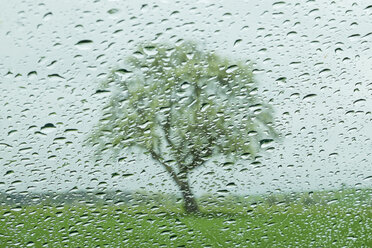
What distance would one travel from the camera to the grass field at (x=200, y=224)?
1544 millimetres

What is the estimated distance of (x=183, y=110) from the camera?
1.71 m

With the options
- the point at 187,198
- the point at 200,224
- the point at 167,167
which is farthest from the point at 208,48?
the point at 200,224

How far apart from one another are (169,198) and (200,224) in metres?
0.20

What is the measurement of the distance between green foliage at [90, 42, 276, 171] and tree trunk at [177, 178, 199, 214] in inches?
2.8

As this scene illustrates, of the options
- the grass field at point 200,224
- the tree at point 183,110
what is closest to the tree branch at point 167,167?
the tree at point 183,110

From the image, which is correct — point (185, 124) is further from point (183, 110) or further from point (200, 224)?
point (200, 224)

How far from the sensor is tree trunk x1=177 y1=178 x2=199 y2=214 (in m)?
1.70

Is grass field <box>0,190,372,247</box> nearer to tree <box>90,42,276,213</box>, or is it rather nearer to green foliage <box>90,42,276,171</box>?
tree <box>90,42,276,213</box>

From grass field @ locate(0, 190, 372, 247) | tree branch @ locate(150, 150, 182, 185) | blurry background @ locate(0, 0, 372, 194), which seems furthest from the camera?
tree branch @ locate(150, 150, 182, 185)

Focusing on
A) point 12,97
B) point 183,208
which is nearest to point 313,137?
point 183,208

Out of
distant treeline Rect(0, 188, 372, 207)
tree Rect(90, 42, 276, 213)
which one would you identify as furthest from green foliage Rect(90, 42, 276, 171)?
distant treeline Rect(0, 188, 372, 207)

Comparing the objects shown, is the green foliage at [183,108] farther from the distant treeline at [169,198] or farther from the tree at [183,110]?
the distant treeline at [169,198]

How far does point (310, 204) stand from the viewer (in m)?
1.90

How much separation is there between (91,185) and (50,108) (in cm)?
35
